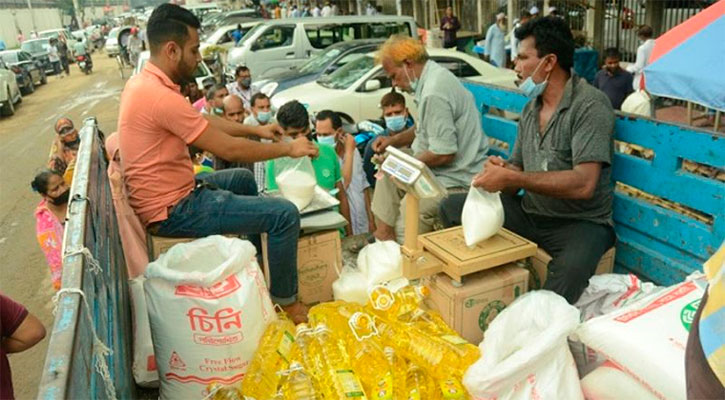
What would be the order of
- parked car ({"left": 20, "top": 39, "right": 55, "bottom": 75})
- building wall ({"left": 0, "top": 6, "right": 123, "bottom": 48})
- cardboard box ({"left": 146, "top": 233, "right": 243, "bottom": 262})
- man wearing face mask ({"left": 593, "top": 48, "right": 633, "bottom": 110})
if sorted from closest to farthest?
cardboard box ({"left": 146, "top": 233, "right": 243, "bottom": 262}), man wearing face mask ({"left": 593, "top": 48, "right": 633, "bottom": 110}), parked car ({"left": 20, "top": 39, "right": 55, "bottom": 75}), building wall ({"left": 0, "top": 6, "right": 123, "bottom": 48})

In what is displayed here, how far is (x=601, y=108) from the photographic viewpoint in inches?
108

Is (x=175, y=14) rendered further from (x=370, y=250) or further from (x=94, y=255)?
(x=370, y=250)

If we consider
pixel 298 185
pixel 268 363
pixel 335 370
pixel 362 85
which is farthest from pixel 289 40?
pixel 335 370

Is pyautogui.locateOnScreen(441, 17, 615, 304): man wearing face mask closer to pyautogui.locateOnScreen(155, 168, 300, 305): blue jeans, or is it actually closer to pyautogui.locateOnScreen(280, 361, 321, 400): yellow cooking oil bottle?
pyautogui.locateOnScreen(155, 168, 300, 305): blue jeans

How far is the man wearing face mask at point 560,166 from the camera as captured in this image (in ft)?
8.77

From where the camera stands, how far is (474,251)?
273 cm

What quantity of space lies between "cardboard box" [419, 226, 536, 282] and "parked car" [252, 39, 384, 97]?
7.16m

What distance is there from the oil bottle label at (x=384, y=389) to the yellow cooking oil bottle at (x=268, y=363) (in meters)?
0.43

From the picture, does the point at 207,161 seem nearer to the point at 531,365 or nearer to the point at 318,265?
the point at 318,265

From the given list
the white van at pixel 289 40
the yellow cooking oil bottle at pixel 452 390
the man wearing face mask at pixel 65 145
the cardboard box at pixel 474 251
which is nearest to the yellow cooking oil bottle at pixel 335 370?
the yellow cooking oil bottle at pixel 452 390

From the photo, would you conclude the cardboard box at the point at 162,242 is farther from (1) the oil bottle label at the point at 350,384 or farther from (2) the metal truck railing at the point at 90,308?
(1) the oil bottle label at the point at 350,384

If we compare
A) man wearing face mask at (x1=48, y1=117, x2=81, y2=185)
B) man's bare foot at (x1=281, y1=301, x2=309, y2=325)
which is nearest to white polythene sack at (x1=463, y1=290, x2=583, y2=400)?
man's bare foot at (x1=281, y1=301, x2=309, y2=325)

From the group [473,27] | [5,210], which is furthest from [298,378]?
[473,27]

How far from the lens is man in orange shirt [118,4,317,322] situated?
2.71 m
